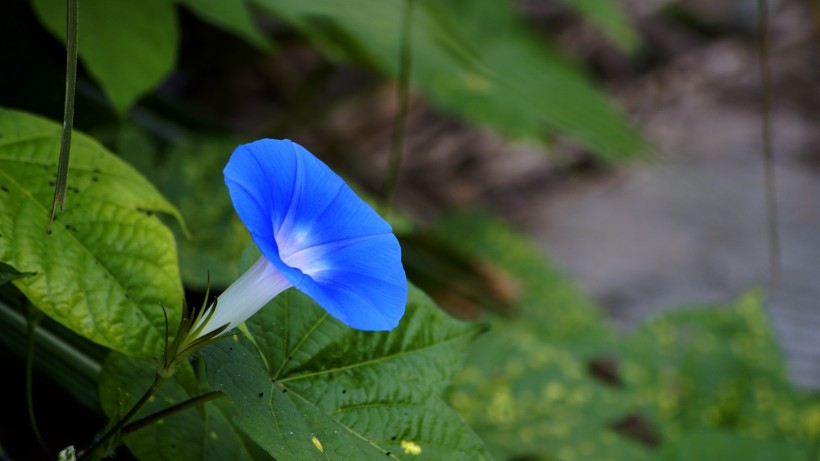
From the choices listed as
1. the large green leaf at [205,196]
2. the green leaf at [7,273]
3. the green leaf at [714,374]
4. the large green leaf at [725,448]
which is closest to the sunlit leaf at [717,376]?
the green leaf at [714,374]

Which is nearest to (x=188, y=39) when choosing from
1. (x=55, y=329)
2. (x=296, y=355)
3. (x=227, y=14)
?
(x=227, y=14)

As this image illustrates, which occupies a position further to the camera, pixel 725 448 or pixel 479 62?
pixel 725 448

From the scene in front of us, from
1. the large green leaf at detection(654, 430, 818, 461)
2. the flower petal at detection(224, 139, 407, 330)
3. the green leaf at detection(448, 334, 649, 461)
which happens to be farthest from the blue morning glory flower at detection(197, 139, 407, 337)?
the large green leaf at detection(654, 430, 818, 461)

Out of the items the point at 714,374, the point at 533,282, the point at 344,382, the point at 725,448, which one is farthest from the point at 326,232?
the point at 533,282

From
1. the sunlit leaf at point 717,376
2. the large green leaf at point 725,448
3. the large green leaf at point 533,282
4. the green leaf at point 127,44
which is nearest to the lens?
the green leaf at point 127,44

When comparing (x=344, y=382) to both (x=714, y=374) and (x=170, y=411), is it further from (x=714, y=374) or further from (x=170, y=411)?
(x=714, y=374)

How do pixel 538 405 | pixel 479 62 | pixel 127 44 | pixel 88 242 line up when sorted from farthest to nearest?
pixel 538 405, pixel 479 62, pixel 127 44, pixel 88 242

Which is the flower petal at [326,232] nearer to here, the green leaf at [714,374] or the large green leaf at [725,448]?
the large green leaf at [725,448]

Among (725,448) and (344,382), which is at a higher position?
(725,448)
